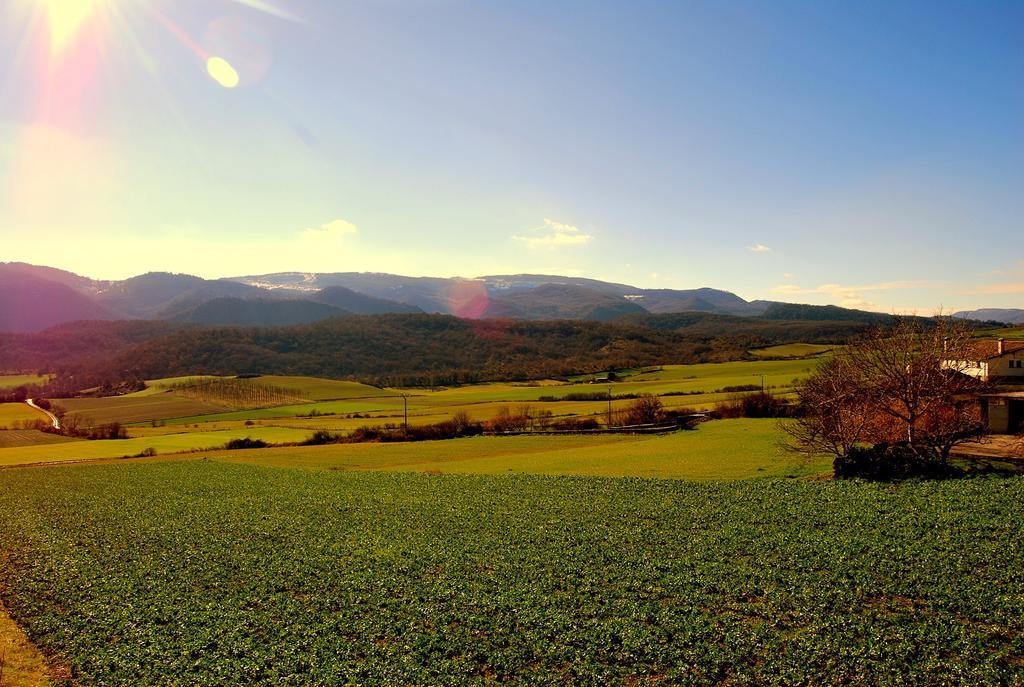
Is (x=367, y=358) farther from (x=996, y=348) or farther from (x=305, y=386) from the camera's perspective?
(x=996, y=348)

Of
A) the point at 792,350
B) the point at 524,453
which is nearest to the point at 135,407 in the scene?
the point at 524,453

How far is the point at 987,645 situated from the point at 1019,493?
17.4m

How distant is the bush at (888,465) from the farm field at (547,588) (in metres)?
2.67

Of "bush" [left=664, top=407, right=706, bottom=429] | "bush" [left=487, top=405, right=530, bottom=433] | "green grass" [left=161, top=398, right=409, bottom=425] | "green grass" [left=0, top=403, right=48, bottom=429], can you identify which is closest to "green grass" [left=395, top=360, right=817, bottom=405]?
"green grass" [left=161, top=398, right=409, bottom=425]

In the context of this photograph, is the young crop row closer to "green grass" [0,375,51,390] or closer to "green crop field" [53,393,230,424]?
"green crop field" [53,393,230,424]

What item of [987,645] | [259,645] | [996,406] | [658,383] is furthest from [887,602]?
[658,383]

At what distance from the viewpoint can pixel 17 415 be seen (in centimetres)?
10006

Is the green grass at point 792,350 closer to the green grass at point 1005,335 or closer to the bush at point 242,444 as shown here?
the green grass at point 1005,335

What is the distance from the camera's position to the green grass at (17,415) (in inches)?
3652

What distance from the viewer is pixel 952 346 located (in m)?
36.6

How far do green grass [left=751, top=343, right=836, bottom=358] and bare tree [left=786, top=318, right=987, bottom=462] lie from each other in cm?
10922

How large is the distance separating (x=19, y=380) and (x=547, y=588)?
210 meters

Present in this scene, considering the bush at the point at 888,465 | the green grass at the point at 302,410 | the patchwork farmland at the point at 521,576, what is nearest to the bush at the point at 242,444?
the patchwork farmland at the point at 521,576

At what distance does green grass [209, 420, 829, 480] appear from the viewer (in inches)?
1641
